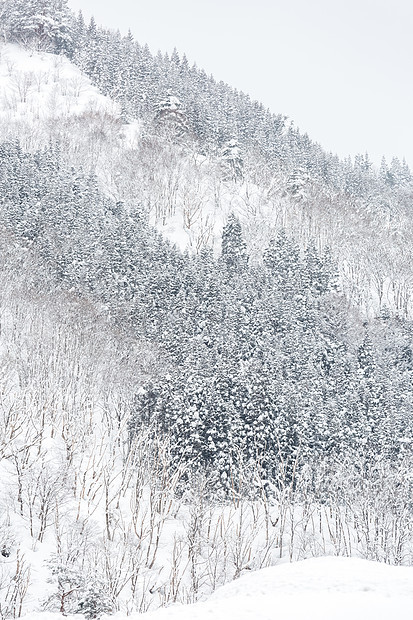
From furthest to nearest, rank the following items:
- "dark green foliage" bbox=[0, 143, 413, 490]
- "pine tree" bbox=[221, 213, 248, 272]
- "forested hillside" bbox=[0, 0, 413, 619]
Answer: "pine tree" bbox=[221, 213, 248, 272]
"dark green foliage" bbox=[0, 143, 413, 490]
"forested hillside" bbox=[0, 0, 413, 619]

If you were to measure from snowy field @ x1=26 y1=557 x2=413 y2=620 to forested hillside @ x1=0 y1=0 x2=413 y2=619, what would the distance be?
918 centimetres

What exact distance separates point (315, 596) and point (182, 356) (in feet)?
109

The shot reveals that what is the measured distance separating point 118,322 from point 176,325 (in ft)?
18.3

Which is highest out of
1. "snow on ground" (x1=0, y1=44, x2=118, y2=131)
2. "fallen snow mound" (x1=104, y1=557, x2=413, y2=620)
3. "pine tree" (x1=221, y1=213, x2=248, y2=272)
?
"snow on ground" (x1=0, y1=44, x2=118, y2=131)

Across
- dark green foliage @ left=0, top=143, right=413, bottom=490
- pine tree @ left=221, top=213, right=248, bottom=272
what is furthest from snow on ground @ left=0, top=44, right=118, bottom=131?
pine tree @ left=221, top=213, right=248, bottom=272

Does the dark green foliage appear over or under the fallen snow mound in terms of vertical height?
over

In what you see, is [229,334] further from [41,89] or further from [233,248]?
[41,89]

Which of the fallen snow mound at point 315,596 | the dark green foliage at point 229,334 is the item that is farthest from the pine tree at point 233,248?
the fallen snow mound at point 315,596

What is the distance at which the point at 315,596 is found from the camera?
10.2 m

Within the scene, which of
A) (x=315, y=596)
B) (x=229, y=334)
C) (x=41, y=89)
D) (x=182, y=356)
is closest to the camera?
(x=315, y=596)

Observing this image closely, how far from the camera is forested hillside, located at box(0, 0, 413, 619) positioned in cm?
2728

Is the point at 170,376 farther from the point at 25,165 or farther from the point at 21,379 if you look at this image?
the point at 25,165

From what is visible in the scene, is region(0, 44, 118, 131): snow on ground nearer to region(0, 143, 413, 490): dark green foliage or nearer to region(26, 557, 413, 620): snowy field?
region(0, 143, 413, 490): dark green foliage

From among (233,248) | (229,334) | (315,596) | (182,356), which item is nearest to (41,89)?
(233,248)
